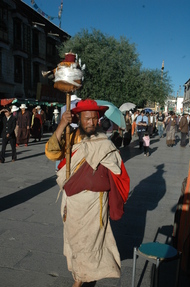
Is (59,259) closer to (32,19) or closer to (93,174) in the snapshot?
(93,174)

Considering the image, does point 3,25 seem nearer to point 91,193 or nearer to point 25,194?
point 25,194

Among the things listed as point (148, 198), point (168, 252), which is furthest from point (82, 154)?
point (148, 198)

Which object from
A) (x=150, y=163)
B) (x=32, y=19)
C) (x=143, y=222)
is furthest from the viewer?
(x=32, y=19)

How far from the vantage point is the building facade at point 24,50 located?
23438mm

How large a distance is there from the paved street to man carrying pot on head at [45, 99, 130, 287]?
19.7 inches

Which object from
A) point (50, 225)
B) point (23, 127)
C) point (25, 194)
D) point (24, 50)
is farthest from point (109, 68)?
point (50, 225)

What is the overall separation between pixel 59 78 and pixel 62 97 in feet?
86.5

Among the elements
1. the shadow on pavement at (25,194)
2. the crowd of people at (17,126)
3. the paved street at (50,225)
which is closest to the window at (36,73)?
the crowd of people at (17,126)

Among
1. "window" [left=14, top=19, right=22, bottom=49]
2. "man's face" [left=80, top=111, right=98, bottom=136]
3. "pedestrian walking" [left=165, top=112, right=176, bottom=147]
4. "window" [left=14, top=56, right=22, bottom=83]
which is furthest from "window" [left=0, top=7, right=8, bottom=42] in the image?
"man's face" [left=80, top=111, right=98, bottom=136]

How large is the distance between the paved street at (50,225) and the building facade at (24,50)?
1789 cm

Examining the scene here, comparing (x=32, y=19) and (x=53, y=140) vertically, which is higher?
(x=32, y=19)

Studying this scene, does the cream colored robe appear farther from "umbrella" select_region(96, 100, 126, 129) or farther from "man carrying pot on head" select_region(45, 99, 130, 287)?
"umbrella" select_region(96, 100, 126, 129)

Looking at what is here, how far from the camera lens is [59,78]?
258 cm

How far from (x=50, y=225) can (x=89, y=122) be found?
7.21 ft
